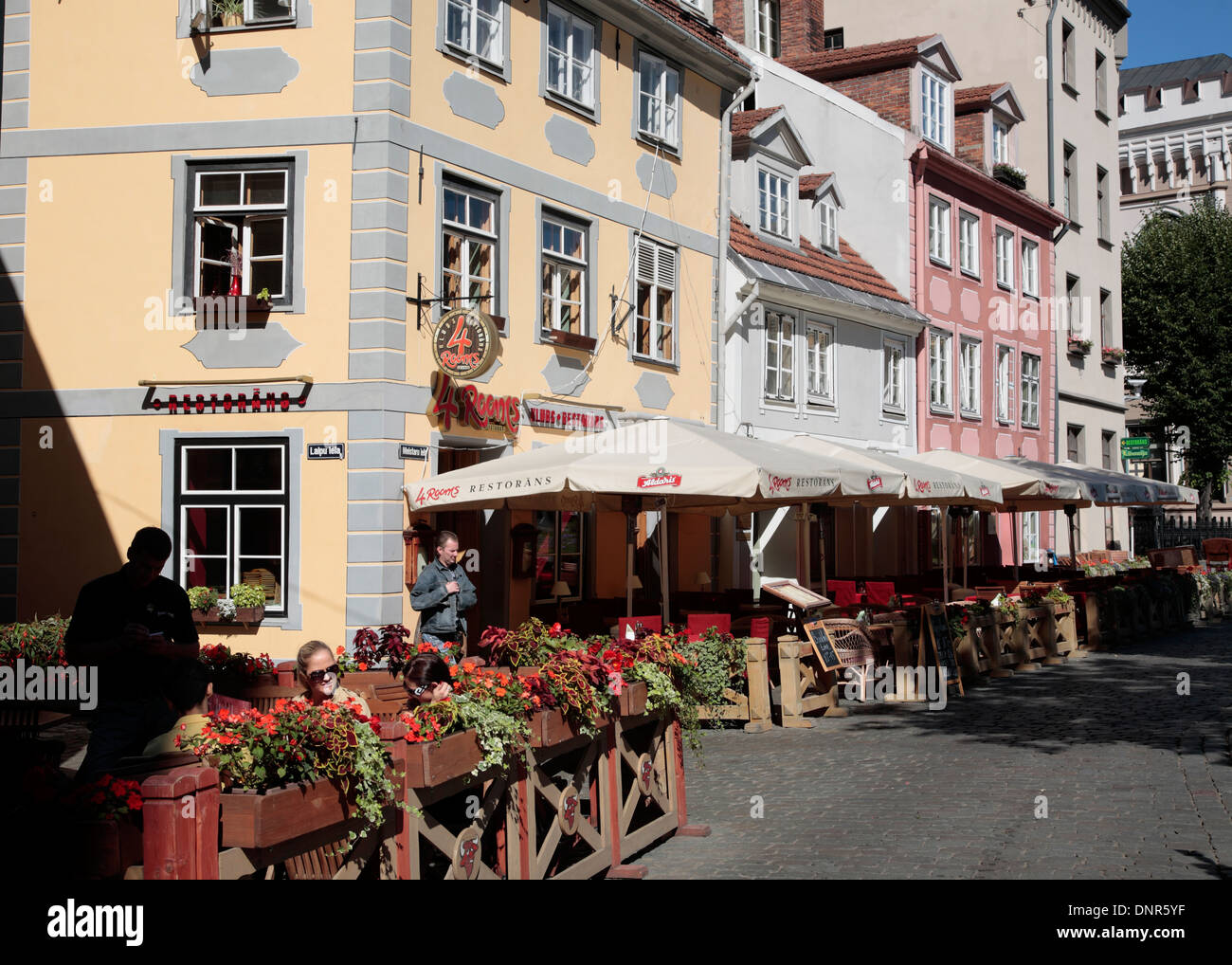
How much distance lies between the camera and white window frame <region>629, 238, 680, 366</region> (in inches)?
714

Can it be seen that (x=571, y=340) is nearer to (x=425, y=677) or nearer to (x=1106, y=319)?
(x=425, y=677)

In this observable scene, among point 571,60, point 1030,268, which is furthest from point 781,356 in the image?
point 1030,268

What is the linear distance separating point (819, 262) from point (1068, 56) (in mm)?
14430

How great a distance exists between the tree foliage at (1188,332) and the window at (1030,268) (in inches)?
331

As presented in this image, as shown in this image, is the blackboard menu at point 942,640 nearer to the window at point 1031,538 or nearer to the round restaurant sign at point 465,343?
the round restaurant sign at point 465,343

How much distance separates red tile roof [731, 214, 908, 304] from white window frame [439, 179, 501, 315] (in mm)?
5870

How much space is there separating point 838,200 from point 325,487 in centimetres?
1479

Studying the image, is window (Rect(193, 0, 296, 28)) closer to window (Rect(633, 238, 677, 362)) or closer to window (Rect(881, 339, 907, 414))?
window (Rect(633, 238, 677, 362))

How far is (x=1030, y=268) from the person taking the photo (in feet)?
108

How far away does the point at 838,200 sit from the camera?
25.8 m

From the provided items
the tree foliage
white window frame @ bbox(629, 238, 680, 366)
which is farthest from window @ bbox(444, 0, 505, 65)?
the tree foliage
